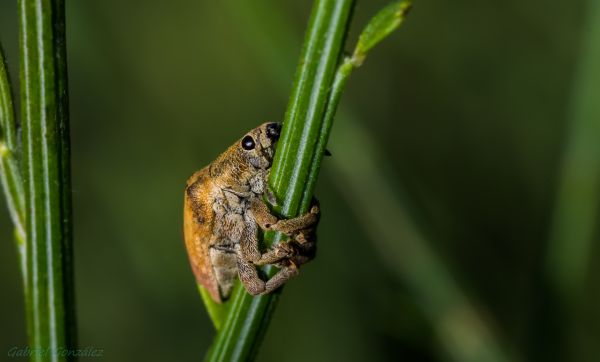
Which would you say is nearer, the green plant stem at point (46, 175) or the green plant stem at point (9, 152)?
the green plant stem at point (46, 175)

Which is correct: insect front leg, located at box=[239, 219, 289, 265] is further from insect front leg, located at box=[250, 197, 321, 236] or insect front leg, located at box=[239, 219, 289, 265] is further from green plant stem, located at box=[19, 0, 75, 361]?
green plant stem, located at box=[19, 0, 75, 361]

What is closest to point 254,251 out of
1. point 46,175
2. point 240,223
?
point 240,223

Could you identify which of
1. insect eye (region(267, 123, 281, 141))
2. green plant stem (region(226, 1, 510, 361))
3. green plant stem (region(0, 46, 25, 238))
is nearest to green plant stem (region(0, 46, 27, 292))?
green plant stem (region(0, 46, 25, 238))

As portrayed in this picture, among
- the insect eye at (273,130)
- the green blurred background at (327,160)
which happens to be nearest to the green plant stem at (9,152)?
the insect eye at (273,130)

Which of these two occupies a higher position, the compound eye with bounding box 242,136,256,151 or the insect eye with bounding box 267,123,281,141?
the insect eye with bounding box 267,123,281,141

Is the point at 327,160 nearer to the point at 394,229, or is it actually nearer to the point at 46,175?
the point at 394,229

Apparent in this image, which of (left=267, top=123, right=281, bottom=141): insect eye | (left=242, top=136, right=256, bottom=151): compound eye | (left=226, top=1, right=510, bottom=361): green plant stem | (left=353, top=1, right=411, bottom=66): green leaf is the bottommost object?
(left=226, top=1, right=510, bottom=361): green plant stem

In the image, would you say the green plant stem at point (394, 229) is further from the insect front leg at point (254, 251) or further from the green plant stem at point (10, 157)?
the green plant stem at point (10, 157)
